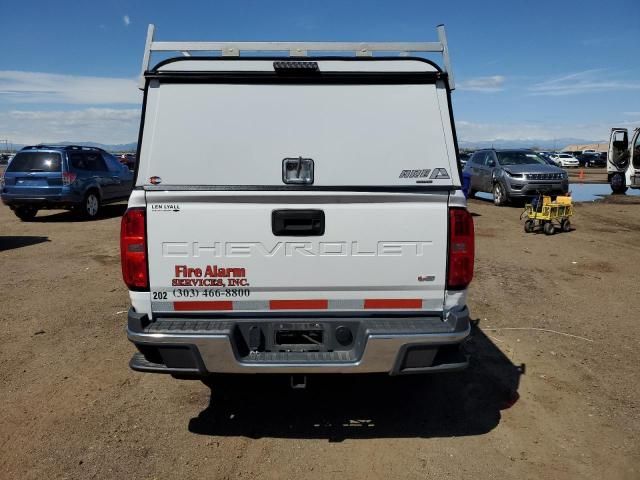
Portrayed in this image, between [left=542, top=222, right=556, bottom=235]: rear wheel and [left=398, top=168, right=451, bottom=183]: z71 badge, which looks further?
[left=542, top=222, right=556, bottom=235]: rear wheel

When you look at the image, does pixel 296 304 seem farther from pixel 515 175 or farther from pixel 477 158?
pixel 477 158

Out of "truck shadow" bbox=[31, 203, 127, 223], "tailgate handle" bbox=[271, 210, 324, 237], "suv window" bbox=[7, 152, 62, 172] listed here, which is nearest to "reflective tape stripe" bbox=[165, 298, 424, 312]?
"tailgate handle" bbox=[271, 210, 324, 237]

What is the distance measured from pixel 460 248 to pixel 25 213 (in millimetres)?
13832

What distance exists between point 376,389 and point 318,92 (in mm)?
2429

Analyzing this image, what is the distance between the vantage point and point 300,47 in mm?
3674

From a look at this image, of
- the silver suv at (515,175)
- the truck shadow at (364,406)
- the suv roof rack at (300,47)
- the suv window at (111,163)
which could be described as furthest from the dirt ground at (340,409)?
the silver suv at (515,175)

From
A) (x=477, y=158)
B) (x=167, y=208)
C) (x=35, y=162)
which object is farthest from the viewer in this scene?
(x=477, y=158)

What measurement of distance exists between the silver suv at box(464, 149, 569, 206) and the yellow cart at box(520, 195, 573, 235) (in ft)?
12.7

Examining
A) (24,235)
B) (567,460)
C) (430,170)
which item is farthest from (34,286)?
(567,460)

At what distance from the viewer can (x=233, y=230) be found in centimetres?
326

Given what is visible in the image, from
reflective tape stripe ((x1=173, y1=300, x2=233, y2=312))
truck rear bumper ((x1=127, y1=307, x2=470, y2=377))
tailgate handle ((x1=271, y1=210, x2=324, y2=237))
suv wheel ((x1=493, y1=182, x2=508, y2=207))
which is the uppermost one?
suv wheel ((x1=493, y1=182, x2=508, y2=207))

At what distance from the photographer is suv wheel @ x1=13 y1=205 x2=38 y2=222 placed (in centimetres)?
1404


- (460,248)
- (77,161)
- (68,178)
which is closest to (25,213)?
(68,178)

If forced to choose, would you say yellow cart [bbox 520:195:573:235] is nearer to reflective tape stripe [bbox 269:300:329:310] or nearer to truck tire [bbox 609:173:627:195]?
reflective tape stripe [bbox 269:300:329:310]
